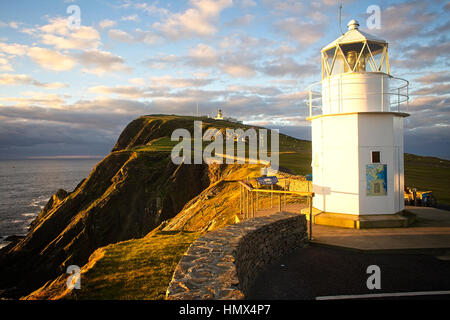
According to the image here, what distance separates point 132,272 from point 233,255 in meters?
4.24

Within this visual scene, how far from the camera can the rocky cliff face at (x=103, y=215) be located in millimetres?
31641

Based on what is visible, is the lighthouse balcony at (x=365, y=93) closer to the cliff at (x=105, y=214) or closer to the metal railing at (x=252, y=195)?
the metal railing at (x=252, y=195)

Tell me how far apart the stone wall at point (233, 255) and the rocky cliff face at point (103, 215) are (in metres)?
26.9

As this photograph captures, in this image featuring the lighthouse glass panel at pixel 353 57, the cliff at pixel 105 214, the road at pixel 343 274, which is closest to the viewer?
the road at pixel 343 274

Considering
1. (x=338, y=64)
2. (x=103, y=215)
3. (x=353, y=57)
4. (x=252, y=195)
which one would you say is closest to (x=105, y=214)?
(x=103, y=215)

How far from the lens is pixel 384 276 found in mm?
7109

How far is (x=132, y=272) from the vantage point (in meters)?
8.36

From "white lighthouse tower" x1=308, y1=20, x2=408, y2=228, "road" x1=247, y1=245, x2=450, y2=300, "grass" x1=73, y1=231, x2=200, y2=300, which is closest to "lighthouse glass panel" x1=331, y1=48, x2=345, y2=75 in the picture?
"white lighthouse tower" x1=308, y1=20, x2=408, y2=228

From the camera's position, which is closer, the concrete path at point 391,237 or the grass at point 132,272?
the grass at point 132,272

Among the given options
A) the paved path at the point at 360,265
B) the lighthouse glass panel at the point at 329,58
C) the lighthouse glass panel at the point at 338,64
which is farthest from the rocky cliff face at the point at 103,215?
the paved path at the point at 360,265

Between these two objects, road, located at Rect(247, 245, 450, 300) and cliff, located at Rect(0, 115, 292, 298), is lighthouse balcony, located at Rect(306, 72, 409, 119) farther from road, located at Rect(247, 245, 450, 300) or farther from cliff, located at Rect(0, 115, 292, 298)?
cliff, located at Rect(0, 115, 292, 298)

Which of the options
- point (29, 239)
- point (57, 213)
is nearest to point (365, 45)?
point (29, 239)

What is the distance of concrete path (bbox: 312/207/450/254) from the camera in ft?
29.4
